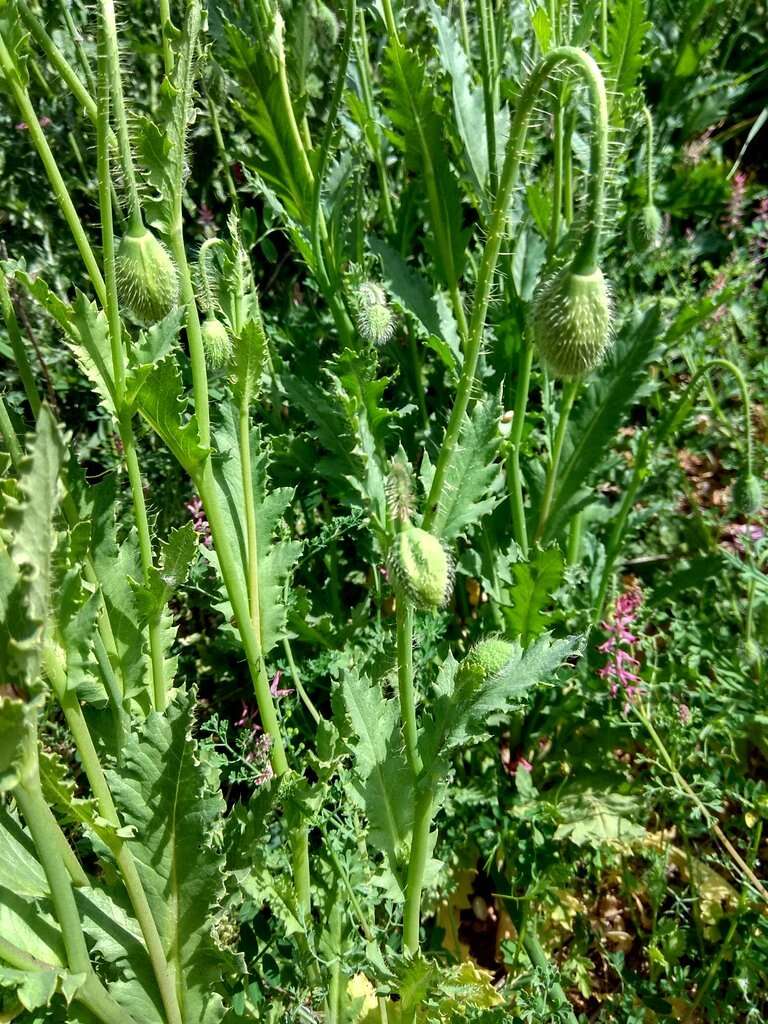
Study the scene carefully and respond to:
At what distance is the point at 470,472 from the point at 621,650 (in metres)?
0.65

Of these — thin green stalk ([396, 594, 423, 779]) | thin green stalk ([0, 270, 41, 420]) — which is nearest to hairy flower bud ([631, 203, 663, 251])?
thin green stalk ([396, 594, 423, 779])

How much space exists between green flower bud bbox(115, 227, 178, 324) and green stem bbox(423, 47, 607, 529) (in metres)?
0.45

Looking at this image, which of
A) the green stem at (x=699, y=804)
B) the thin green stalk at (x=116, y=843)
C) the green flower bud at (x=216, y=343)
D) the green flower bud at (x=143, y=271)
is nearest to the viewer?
the thin green stalk at (x=116, y=843)

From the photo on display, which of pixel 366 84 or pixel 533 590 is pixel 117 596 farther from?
pixel 366 84

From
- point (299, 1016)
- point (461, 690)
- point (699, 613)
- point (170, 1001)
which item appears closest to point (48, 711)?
point (170, 1001)

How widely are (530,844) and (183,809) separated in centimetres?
78

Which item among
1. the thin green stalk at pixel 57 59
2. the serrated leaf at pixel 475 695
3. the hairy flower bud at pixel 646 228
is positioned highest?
the hairy flower bud at pixel 646 228

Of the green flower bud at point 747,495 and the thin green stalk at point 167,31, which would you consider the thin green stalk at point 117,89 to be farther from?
the green flower bud at point 747,495

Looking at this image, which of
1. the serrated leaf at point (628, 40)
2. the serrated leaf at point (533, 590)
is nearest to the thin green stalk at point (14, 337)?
the serrated leaf at point (533, 590)

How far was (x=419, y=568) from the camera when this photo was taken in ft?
3.76

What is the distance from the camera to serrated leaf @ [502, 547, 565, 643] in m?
1.69

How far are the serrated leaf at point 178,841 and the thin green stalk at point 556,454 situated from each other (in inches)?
39.4

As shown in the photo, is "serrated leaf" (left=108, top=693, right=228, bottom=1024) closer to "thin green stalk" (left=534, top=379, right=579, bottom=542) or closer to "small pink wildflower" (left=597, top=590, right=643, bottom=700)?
"small pink wildflower" (left=597, top=590, right=643, bottom=700)

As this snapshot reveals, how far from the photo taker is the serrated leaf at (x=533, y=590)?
1.69m
